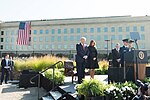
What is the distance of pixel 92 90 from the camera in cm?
533

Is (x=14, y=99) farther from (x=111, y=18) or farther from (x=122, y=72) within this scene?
(x=111, y=18)

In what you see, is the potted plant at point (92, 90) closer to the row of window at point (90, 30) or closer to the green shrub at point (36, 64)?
the green shrub at point (36, 64)

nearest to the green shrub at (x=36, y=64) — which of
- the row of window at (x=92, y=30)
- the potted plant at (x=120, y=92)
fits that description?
the potted plant at (x=120, y=92)

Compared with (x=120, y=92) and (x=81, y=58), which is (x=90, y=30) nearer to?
(x=81, y=58)

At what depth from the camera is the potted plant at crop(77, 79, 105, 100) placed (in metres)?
5.30

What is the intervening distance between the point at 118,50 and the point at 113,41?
53.9 metres

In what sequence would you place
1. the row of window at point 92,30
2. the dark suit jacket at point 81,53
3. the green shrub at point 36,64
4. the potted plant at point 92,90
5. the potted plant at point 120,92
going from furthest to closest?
the row of window at point 92,30 < the green shrub at point 36,64 < the dark suit jacket at point 81,53 < the potted plant at point 92,90 < the potted plant at point 120,92

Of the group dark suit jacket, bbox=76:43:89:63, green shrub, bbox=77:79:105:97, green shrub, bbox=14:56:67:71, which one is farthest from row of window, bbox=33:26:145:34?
green shrub, bbox=77:79:105:97

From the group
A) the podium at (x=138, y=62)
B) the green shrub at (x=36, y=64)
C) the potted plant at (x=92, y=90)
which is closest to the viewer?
the potted plant at (x=92, y=90)

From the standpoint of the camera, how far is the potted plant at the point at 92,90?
5.30 metres

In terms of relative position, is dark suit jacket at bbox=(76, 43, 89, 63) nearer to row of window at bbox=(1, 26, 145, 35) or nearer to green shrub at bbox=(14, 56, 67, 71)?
green shrub at bbox=(14, 56, 67, 71)

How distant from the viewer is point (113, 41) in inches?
2464

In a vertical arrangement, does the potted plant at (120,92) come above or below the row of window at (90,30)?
below

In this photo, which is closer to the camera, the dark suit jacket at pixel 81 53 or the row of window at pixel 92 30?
the dark suit jacket at pixel 81 53
